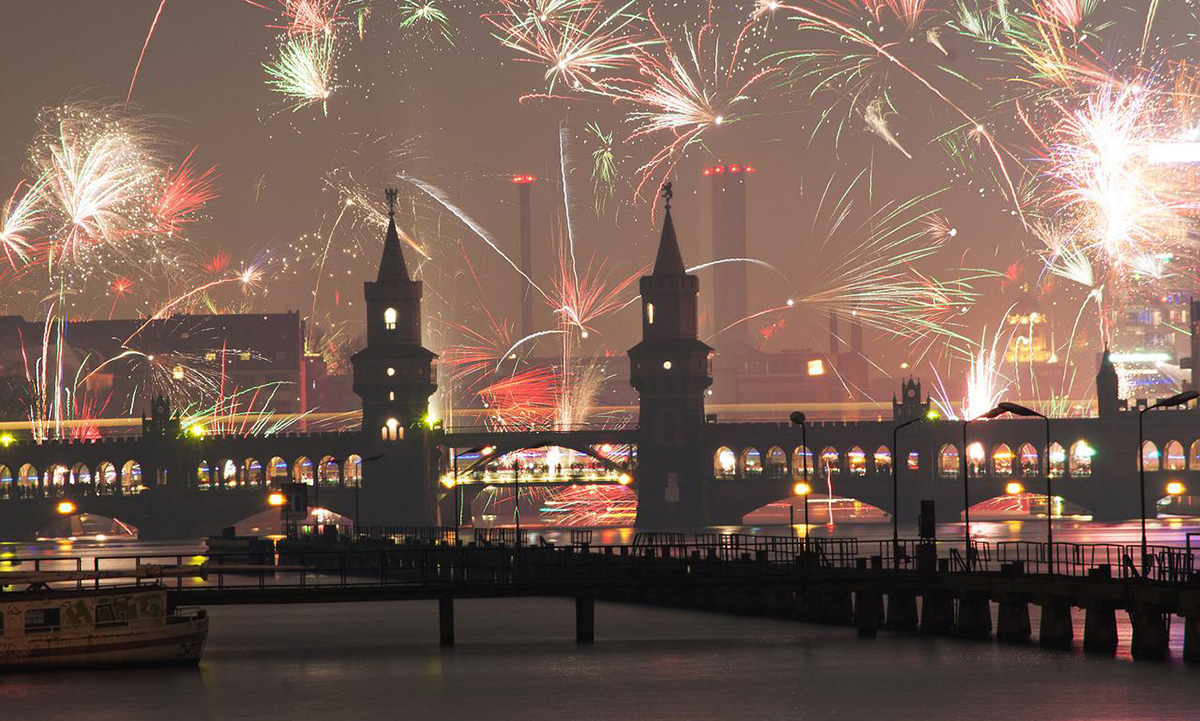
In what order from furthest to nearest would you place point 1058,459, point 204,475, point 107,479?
point 107,479 → point 1058,459 → point 204,475

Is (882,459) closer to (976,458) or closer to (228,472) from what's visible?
(976,458)

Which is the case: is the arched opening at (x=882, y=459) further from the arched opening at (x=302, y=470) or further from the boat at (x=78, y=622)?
the boat at (x=78, y=622)

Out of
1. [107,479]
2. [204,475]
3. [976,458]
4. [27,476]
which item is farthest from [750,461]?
[27,476]

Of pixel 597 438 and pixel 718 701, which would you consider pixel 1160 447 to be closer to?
pixel 597 438

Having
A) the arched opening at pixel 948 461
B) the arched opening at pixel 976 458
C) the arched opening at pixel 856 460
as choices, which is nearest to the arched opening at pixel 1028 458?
the arched opening at pixel 976 458

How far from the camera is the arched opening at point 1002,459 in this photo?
598ft

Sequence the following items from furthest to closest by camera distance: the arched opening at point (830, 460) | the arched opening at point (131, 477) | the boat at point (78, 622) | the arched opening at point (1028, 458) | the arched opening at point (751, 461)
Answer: the arched opening at point (751, 461) → the arched opening at point (830, 460) → the arched opening at point (131, 477) → the arched opening at point (1028, 458) → the boat at point (78, 622)

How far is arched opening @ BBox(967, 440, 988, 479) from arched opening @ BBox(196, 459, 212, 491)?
62.3m

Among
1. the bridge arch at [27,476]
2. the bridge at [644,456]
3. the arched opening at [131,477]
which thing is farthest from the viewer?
the arched opening at [131,477]

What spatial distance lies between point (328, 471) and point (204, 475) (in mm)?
10636

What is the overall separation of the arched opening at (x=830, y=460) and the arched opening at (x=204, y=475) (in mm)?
50226

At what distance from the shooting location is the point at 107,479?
183m

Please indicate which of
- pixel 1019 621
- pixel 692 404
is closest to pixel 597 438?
pixel 692 404

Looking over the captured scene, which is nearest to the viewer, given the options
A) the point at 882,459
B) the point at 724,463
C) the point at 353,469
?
the point at 882,459
